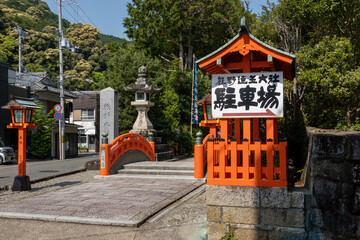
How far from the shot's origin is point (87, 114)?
44.3 metres

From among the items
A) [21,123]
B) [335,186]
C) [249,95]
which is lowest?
[335,186]

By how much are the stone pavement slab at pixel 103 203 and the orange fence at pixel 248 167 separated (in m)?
1.79

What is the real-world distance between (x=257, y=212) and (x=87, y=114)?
137ft

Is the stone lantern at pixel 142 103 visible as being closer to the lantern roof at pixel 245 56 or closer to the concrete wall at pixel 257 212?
the lantern roof at pixel 245 56

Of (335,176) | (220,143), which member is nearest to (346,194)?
(335,176)

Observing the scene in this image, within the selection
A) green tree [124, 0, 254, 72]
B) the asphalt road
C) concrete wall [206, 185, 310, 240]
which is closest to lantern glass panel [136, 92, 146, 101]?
the asphalt road

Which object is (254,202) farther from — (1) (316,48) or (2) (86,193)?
(1) (316,48)

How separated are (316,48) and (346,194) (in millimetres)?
9965

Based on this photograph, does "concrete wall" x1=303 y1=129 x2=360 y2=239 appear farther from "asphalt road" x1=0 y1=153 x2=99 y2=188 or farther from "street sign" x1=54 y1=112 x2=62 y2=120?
"street sign" x1=54 y1=112 x2=62 y2=120

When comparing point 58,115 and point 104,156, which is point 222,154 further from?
point 58,115

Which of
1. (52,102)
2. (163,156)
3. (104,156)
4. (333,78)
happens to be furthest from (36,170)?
(52,102)

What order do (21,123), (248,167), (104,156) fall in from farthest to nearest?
(104,156), (21,123), (248,167)

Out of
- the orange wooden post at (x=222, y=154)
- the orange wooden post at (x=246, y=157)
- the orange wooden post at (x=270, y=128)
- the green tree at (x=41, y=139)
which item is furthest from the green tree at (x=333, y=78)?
the green tree at (x=41, y=139)

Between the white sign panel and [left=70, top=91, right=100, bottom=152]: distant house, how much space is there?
39.7 m
